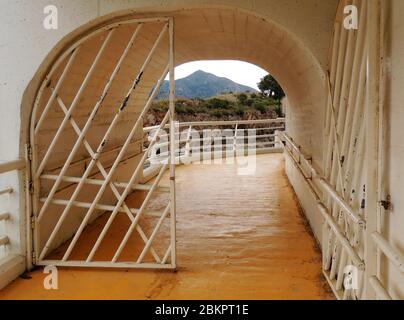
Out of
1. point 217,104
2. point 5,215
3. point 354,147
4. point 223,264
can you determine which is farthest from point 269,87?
point 354,147

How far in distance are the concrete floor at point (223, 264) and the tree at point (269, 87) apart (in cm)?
2803

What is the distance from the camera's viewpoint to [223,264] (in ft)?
12.0

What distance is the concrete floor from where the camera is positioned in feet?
10.0

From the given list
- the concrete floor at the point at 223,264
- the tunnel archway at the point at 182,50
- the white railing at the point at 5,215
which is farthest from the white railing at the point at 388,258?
the white railing at the point at 5,215

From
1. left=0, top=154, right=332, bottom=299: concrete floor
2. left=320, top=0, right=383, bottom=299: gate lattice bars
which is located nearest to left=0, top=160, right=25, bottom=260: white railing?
left=0, top=154, right=332, bottom=299: concrete floor

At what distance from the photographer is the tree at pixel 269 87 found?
1302 inches

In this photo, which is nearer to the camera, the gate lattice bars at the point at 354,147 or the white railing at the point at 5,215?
the gate lattice bars at the point at 354,147

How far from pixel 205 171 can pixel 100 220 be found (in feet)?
13.9

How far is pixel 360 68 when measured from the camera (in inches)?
95.3

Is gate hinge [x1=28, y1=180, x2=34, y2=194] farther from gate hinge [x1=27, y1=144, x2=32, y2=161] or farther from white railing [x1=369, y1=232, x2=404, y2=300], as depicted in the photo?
white railing [x1=369, y1=232, x2=404, y2=300]

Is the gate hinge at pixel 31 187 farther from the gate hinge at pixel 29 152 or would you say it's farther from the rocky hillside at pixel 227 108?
the rocky hillside at pixel 227 108

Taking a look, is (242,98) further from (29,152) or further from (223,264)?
(29,152)
